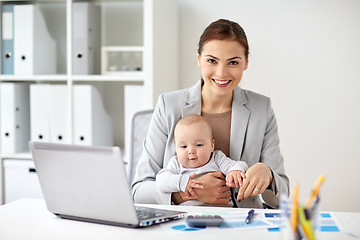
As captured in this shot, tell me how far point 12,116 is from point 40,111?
0.17 metres

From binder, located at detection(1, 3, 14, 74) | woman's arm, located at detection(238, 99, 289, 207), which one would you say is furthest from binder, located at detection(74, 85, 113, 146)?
woman's arm, located at detection(238, 99, 289, 207)

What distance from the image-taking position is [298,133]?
300 centimetres

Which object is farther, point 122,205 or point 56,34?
point 56,34

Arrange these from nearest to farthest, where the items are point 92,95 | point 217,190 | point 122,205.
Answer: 1. point 122,205
2. point 217,190
3. point 92,95

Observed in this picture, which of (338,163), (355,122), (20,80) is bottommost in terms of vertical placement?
(338,163)

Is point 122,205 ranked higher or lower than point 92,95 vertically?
lower

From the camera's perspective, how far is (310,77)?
2963mm

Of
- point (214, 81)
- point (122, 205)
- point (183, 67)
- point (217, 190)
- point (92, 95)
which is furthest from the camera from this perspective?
point (183, 67)

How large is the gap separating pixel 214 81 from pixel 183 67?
122cm

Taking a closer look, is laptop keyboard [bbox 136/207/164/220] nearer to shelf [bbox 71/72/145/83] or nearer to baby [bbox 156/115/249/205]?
baby [bbox 156/115/249/205]

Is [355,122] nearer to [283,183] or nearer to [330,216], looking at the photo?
[283,183]

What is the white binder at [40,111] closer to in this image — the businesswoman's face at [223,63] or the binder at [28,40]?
the binder at [28,40]

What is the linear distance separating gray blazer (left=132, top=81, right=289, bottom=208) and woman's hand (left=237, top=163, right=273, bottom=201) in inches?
6.4

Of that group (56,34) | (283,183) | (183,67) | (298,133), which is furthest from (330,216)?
(56,34)
